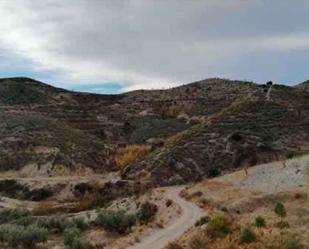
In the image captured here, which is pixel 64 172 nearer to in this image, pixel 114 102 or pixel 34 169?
pixel 34 169

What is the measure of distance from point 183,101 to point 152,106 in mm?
6316

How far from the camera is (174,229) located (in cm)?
3228

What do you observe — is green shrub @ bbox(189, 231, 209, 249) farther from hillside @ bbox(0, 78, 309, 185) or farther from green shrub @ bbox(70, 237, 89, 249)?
hillside @ bbox(0, 78, 309, 185)

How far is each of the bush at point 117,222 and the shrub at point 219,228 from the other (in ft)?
34.8

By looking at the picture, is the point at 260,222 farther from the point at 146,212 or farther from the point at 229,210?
the point at 146,212

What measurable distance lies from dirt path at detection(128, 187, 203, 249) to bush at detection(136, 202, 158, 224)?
184 cm

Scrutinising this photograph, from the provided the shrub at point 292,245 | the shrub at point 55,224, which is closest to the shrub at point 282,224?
the shrub at point 292,245

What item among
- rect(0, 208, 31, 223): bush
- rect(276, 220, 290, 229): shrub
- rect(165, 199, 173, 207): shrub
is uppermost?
rect(276, 220, 290, 229): shrub

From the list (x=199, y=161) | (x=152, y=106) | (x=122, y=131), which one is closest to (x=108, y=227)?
(x=199, y=161)

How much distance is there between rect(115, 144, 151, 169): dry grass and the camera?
81.3 metres

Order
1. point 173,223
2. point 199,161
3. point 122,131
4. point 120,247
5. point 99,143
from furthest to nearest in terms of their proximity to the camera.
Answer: point 122,131 < point 99,143 < point 199,161 < point 173,223 < point 120,247

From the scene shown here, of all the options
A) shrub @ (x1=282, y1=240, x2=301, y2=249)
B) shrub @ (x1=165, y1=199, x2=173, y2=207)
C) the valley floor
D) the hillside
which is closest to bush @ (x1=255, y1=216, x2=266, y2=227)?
the valley floor

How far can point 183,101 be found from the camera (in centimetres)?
12425

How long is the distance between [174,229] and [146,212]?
865cm
